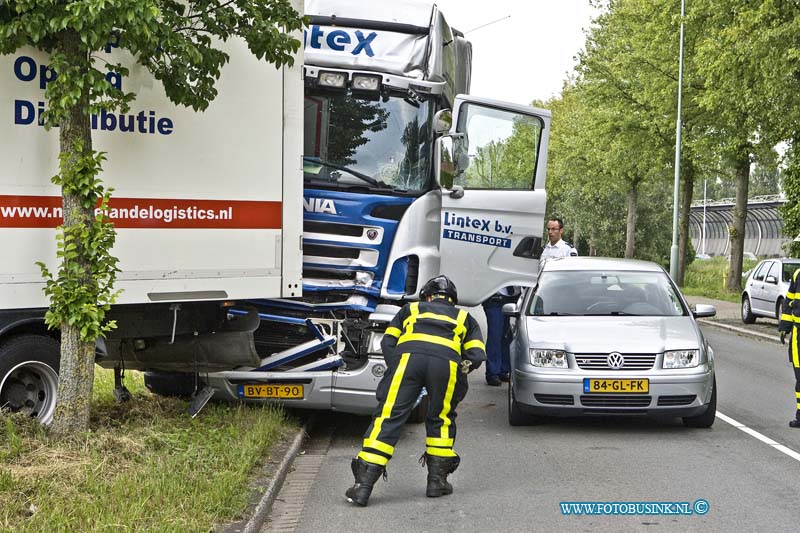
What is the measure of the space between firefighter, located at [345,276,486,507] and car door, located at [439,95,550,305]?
2.79 meters

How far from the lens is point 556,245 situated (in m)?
12.9

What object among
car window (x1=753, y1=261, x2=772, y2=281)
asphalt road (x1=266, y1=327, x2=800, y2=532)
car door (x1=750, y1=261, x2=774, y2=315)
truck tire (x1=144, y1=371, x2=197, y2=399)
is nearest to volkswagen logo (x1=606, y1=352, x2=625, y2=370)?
asphalt road (x1=266, y1=327, x2=800, y2=532)

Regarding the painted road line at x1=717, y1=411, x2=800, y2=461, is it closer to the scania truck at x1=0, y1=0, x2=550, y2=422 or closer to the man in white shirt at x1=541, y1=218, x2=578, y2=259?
the scania truck at x1=0, y1=0, x2=550, y2=422

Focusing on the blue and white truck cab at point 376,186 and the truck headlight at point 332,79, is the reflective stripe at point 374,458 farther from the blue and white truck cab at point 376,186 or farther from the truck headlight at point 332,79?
the truck headlight at point 332,79

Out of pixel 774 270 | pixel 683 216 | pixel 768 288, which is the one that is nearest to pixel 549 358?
pixel 768 288

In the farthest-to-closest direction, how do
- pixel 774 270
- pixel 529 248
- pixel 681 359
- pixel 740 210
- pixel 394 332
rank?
pixel 740 210, pixel 774 270, pixel 529 248, pixel 681 359, pixel 394 332

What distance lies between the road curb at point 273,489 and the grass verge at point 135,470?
11 centimetres

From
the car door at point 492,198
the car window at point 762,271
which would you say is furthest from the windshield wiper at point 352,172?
the car window at point 762,271

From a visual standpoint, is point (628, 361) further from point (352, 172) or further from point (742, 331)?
point (742, 331)

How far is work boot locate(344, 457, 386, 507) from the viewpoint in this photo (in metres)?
6.31

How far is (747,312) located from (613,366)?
1583 cm

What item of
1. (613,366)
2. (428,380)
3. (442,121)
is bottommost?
(613,366)

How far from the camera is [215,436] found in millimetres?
7367

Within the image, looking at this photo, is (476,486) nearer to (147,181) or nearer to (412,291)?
(412,291)
